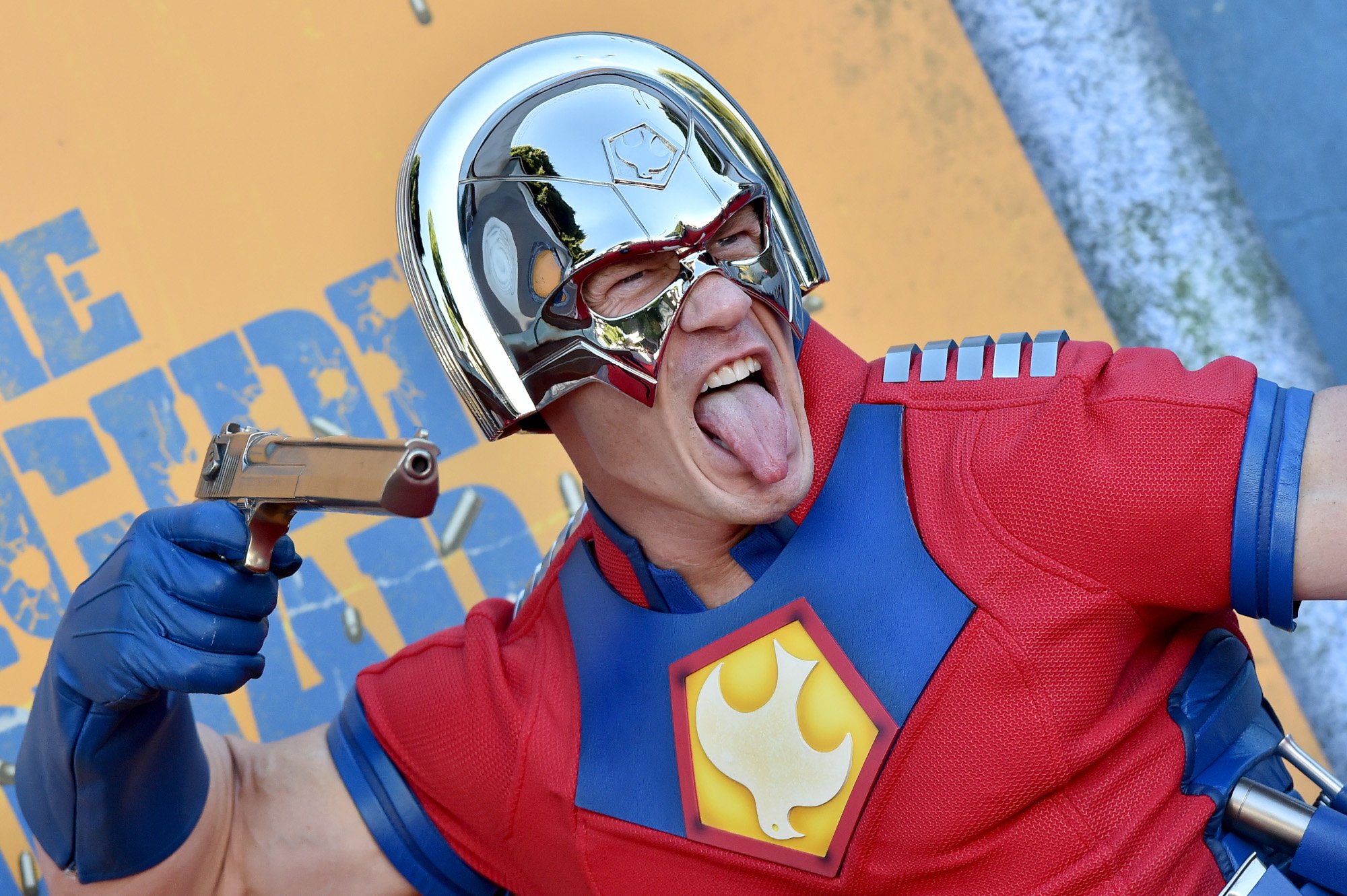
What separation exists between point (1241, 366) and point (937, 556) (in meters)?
0.29

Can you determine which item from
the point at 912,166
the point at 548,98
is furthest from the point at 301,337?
the point at 912,166

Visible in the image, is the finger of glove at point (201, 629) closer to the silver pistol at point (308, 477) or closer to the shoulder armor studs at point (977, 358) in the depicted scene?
the silver pistol at point (308, 477)

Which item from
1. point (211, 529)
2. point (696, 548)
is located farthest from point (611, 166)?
point (211, 529)

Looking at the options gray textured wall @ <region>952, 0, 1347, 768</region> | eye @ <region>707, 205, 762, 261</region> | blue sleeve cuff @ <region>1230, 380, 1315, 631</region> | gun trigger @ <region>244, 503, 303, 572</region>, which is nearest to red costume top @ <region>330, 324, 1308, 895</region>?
blue sleeve cuff @ <region>1230, 380, 1315, 631</region>

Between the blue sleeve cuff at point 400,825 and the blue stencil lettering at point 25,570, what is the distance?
623 mm

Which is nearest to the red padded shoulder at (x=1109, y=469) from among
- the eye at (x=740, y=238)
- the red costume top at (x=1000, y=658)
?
the red costume top at (x=1000, y=658)

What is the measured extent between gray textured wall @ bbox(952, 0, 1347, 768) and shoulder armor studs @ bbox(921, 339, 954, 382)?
843mm

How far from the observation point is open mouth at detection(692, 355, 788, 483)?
1087mm

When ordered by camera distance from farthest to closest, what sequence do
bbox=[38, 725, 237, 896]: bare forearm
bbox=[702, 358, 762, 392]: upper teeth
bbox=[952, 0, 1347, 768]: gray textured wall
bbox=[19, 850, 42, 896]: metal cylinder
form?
1. bbox=[952, 0, 1347, 768]: gray textured wall
2. bbox=[19, 850, 42, 896]: metal cylinder
3. bbox=[38, 725, 237, 896]: bare forearm
4. bbox=[702, 358, 762, 392]: upper teeth

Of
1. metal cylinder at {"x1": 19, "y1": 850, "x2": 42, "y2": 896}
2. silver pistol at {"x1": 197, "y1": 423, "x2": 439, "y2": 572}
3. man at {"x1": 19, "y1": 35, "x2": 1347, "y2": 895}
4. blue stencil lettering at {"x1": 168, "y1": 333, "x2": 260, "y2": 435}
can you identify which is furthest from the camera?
blue stencil lettering at {"x1": 168, "y1": 333, "x2": 260, "y2": 435}

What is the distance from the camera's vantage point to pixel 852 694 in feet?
3.49

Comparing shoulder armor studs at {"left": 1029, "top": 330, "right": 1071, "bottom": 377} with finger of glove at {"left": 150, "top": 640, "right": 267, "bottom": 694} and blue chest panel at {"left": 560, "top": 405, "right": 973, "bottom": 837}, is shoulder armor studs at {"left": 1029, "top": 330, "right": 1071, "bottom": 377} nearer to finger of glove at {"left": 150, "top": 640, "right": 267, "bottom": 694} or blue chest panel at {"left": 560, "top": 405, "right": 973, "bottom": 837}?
blue chest panel at {"left": 560, "top": 405, "right": 973, "bottom": 837}

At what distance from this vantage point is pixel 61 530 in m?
1.73

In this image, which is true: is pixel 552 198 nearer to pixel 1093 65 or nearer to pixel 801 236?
pixel 801 236
